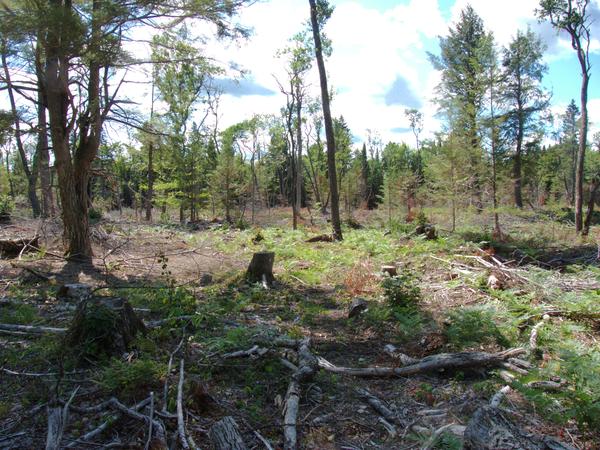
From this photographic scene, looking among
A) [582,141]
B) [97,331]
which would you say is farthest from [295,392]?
[582,141]

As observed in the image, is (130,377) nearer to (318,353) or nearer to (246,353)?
(246,353)

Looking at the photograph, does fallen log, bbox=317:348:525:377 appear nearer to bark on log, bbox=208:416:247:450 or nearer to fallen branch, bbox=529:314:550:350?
fallen branch, bbox=529:314:550:350

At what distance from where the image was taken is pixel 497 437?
265 cm

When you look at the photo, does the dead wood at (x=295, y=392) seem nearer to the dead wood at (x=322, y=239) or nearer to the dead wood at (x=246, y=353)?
the dead wood at (x=246, y=353)

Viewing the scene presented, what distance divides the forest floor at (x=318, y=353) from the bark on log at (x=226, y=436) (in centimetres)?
21

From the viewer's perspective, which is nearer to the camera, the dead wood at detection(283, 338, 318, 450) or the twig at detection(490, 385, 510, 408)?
the dead wood at detection(283, 338, 318, 450)

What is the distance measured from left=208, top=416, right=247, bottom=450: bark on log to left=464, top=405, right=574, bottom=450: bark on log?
4.68ft

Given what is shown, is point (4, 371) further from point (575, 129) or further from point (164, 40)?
point (575, 129)

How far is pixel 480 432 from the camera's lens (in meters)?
2.69

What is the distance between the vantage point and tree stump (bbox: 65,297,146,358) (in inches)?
158

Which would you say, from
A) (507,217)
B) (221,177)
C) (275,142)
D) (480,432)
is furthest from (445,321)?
(275,142)

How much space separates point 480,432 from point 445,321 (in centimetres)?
312

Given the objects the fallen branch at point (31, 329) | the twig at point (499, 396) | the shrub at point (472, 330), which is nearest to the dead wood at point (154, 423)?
the fallen branch at point (31, 329)

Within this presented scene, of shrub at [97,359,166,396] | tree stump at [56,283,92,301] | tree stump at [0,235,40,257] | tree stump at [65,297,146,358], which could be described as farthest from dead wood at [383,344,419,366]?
tree stump at [0,235,40,257]
